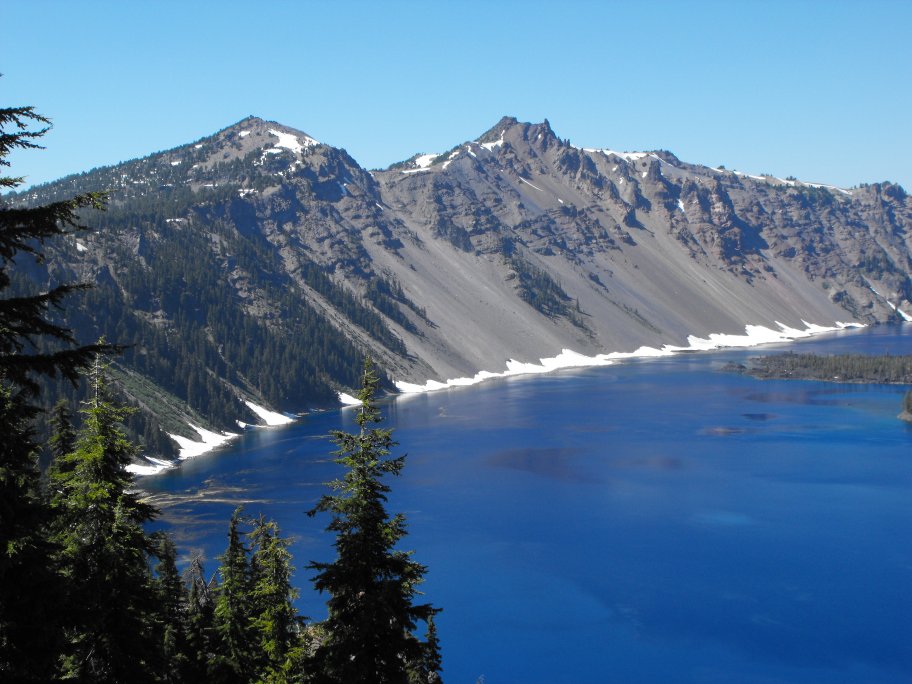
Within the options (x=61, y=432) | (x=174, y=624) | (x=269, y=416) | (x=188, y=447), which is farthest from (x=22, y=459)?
(x=269, y=416)

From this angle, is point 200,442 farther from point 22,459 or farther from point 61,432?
point 22,459

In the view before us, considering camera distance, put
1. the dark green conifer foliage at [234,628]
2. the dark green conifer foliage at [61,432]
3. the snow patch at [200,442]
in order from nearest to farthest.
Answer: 1. the dark green conifer foliage at [234,628]
2. the dark green conifer foliage at [61,432]
3. the snow patch at [200,442]

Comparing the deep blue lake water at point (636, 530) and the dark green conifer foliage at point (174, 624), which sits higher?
the dark green conifer foliage at point (174, 624)

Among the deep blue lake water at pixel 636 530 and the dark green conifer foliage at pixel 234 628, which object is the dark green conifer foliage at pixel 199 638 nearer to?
the dark green conifer foliage at pixel 234 628

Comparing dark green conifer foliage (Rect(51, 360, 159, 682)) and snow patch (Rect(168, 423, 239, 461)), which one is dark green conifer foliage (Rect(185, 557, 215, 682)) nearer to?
dark green conifer foliage (Rect(51, 360, 159, 682))

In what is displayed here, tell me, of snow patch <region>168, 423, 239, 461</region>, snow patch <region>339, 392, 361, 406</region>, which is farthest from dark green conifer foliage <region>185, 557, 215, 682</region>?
snow patch <region>339, 392, 361, 406</region>

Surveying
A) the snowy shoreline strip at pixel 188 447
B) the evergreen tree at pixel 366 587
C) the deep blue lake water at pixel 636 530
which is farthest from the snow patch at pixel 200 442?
the evergreen tree at pixel 366 587
